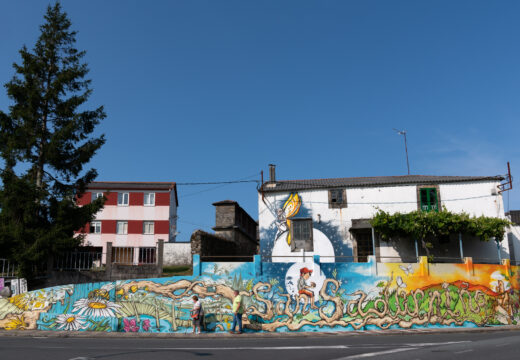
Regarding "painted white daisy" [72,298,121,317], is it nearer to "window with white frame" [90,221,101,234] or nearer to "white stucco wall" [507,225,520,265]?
"white stucco wall" [507,225,520,265]

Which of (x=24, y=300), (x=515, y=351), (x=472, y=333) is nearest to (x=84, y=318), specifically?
(x=24, y=300)

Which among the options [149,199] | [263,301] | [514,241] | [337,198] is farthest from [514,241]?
[149,199]

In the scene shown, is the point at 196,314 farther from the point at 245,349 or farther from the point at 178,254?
the point at 178,254

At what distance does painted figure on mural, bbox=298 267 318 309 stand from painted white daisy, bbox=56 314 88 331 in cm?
855

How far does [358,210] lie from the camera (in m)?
24.9

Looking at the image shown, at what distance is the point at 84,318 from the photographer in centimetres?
1559

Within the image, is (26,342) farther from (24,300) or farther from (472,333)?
(472,333)

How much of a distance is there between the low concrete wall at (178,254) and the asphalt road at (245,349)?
16581 mm

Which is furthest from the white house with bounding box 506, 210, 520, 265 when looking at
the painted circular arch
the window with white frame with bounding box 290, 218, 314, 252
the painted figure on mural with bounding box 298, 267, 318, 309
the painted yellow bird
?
the painted figure on mural with bounding box 298, 267, 318, 309

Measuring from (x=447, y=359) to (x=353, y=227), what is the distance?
14.7 meters

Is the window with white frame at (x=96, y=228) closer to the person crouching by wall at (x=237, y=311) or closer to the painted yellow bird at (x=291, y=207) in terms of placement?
the painted yellow bird at (x=291, y=207)

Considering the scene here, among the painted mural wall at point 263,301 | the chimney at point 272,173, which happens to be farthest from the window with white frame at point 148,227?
the painted mural wall at point 263,301

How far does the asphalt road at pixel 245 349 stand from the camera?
9.89 metres

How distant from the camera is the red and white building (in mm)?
40531
